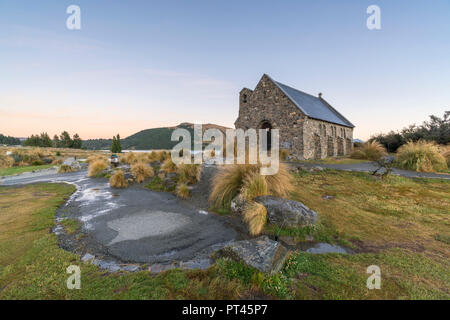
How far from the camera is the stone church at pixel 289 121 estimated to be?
1469 centimetres

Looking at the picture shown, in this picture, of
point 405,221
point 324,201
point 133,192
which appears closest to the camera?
point 405,221

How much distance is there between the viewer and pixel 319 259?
2.90 metres

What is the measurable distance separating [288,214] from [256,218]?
2.66 ft

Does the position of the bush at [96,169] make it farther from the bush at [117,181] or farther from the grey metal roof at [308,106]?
the grey metal roof at [308,106]

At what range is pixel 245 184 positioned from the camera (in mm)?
5199

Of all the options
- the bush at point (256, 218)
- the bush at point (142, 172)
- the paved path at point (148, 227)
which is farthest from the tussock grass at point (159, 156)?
the bush at point (256, 218)

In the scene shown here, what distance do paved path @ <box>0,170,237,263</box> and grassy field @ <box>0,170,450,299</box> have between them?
0.58 metres

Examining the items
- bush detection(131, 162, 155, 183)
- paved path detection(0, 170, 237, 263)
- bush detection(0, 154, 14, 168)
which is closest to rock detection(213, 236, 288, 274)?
paved path detection(0, 170, 237, 263)

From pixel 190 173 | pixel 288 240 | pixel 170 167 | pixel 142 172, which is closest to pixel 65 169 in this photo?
pixel 142 172
